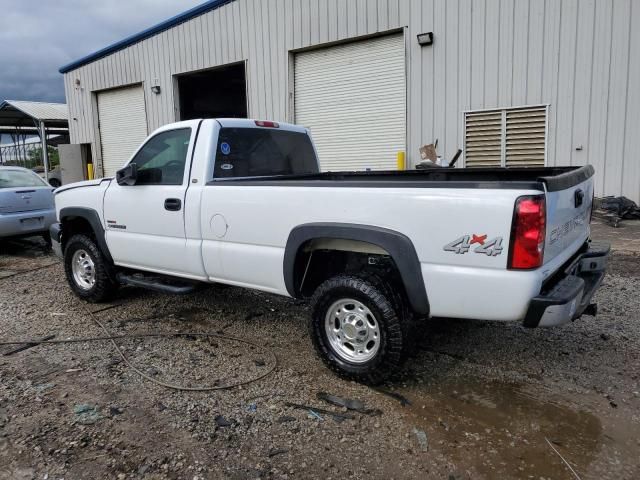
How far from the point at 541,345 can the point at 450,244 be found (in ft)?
6.17

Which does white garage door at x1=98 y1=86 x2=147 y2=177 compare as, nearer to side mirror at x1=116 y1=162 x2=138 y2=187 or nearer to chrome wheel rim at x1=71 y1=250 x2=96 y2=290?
chrome wheel rim at x1=71 y1=250 x2=96 y2=290

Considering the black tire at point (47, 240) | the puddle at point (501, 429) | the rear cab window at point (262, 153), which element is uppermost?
the rear cab window at point (262, 153)

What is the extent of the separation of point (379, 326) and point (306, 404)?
2.34 ft

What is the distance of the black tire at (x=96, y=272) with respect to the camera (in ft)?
18.5

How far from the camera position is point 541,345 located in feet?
14.5

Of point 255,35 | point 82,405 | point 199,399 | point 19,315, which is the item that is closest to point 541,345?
point 199,399

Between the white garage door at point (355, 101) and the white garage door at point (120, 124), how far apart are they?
6848 mm

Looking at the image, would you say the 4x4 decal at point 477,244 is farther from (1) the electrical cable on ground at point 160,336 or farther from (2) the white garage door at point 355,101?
(2) the white garage door at point 355,101

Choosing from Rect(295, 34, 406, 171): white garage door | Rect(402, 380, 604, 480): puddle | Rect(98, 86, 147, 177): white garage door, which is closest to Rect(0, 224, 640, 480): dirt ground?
Rect(402, 380, 604, 480): puddle

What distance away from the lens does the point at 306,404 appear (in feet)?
11.5

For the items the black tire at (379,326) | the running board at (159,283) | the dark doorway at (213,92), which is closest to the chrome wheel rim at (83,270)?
the running board at (159,283)

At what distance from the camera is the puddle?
281 centimetres

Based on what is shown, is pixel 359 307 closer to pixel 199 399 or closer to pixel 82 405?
pixel 199 399

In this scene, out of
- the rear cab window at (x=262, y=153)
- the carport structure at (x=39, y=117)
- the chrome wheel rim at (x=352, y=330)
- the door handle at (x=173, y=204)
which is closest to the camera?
the chrome wheel rim at (x=352, y=330)
